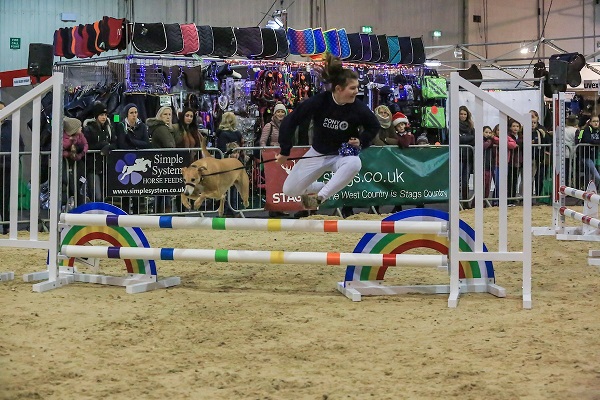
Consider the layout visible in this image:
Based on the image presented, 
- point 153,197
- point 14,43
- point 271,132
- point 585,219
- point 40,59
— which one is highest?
point 14,43

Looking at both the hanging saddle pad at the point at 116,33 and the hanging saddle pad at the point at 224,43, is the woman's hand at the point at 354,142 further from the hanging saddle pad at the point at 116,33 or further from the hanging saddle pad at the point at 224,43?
the hanging saddle pad at the point at 224,43

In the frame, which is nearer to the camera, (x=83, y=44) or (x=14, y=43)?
(x=83, y=44)

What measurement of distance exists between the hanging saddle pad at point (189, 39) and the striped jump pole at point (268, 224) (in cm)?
666

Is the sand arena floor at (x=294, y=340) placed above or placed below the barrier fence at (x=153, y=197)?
below

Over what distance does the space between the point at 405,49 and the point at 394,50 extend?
244 mm

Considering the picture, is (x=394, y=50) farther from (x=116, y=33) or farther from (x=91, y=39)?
(x=91, y=39)

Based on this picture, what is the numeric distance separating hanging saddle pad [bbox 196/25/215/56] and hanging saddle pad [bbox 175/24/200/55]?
0.47 feet

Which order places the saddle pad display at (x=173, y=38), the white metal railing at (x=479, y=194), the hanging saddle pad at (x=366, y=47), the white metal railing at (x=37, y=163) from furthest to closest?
the hanging saddle pad at (x=366, y=47)
the saddle pad display at (x=173, y=38)
the white metal railing at (x=37, y=163)
the white metal railing at (x=479, y=194)

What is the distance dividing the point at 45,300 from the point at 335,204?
6.39m

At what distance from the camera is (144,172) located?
38.2 feet

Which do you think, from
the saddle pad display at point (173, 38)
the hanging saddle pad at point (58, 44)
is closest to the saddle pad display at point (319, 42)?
the saddle pad display at point (173, 38)

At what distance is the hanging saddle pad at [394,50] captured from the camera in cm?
1594

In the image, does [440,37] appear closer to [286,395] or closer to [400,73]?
[400,73]

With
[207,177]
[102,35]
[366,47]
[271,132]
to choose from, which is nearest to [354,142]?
[207,177]
